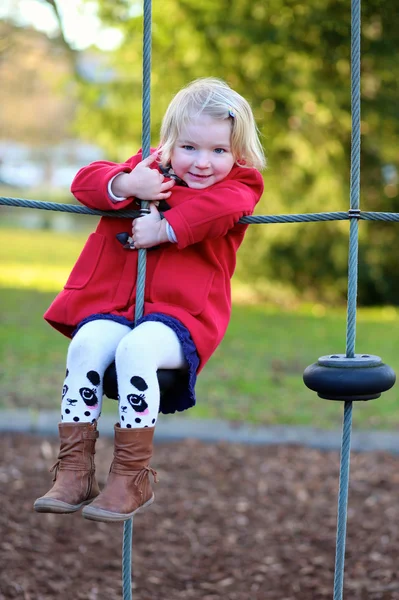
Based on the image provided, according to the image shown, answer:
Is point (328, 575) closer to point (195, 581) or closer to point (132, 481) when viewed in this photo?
point (195, 581)

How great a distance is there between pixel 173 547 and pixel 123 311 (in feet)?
7.18

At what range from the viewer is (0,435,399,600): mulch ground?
381 cm

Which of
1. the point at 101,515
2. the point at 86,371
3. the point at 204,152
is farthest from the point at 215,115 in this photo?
the point at 101,515

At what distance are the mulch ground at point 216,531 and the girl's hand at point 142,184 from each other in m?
1.99

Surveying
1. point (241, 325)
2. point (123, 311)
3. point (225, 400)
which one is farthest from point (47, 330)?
point (123, 311)

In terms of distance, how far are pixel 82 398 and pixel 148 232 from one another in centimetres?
46

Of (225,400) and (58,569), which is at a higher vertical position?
(225,400)

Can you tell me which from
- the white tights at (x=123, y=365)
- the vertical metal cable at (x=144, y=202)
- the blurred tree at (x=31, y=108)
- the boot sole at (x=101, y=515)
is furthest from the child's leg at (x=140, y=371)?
the blurred tree at (x=31, y=108)

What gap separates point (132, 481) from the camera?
221 cm

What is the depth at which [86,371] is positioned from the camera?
223cm

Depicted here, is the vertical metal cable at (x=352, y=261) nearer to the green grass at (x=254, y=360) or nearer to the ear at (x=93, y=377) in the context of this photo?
the ear at (x=93, y=377)

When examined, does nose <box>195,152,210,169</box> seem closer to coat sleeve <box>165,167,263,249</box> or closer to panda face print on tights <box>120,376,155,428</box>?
coat sleeve <box>165,167,263,249</box>

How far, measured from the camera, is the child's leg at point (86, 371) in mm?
2227

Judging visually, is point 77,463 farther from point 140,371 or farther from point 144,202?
point 144,202
